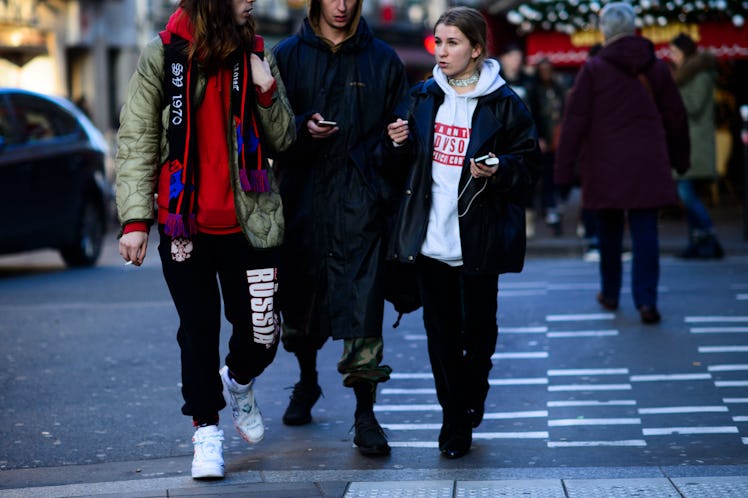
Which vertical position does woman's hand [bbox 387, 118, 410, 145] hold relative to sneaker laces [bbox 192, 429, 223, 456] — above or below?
above

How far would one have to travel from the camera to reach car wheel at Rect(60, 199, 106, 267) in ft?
49.6

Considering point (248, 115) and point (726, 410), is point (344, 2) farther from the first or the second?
point (726, 410)

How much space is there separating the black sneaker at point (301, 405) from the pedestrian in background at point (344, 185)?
65 centimetres

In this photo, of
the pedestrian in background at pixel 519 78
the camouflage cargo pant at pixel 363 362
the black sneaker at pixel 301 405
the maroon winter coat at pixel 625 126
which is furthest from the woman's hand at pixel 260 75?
the pedestrian in background at pixel 519 78

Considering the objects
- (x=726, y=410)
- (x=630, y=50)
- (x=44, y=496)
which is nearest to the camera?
(x=44, y=496)

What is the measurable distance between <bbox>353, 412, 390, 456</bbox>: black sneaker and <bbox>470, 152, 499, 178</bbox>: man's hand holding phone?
43.9 inches

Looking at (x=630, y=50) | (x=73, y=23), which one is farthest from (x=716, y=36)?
(x=73, y=23)

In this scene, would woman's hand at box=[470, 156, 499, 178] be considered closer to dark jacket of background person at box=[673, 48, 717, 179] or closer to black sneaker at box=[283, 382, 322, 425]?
black sneaker at box=[283, 382, 322, 425]

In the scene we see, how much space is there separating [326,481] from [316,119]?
140 centimetres

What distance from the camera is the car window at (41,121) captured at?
14.2m

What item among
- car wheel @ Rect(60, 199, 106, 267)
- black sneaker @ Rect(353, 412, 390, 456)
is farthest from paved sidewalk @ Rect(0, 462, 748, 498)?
car wheel @ Rect(60, 199, 106, 267)

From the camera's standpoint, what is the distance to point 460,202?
6.07 m

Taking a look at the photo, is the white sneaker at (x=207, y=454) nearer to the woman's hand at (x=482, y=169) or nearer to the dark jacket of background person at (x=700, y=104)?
the woman's hand at (x=482, y=169)

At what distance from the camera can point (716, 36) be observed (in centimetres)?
2006
